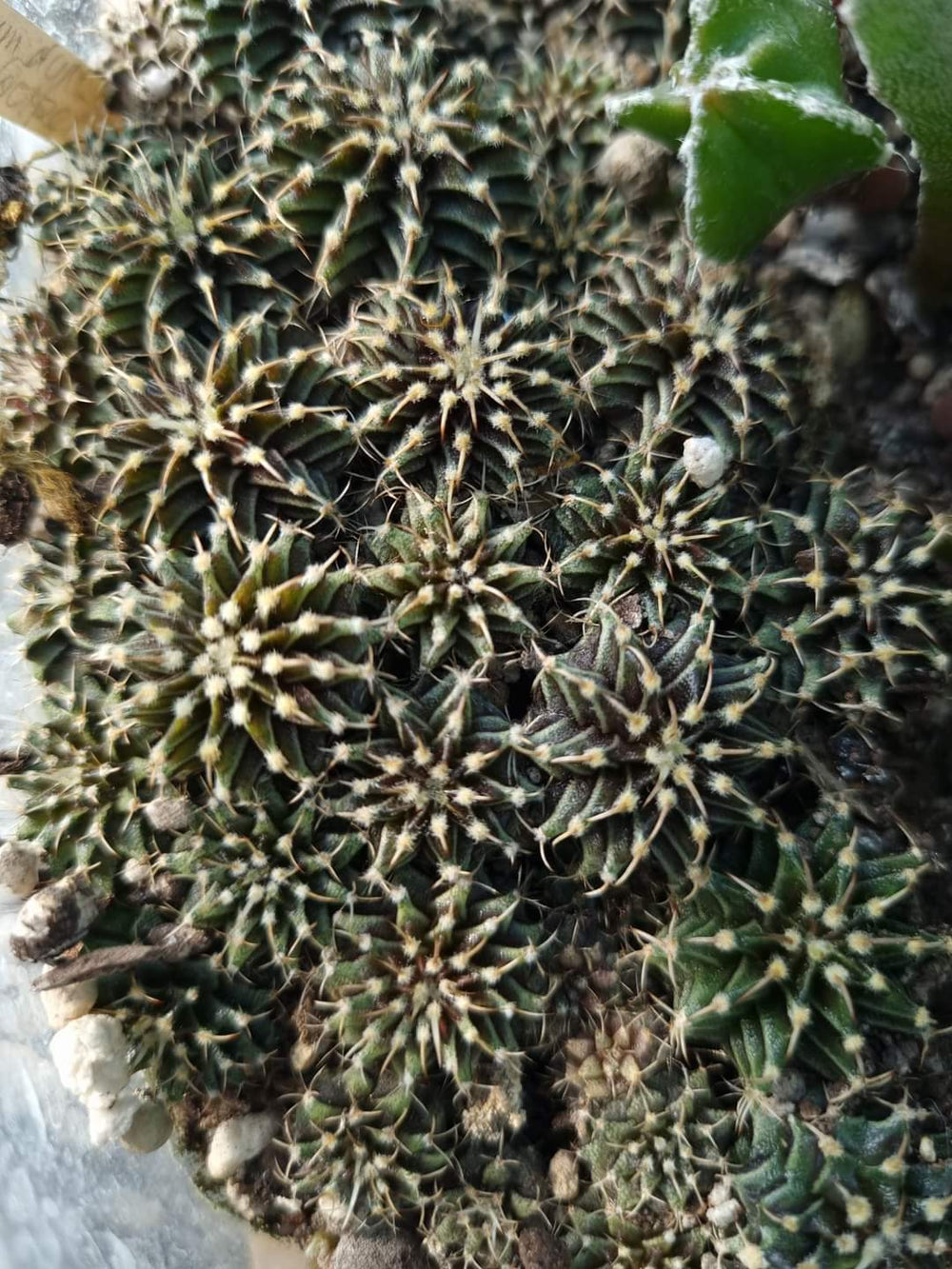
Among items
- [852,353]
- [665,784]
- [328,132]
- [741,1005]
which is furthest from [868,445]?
[328,132]

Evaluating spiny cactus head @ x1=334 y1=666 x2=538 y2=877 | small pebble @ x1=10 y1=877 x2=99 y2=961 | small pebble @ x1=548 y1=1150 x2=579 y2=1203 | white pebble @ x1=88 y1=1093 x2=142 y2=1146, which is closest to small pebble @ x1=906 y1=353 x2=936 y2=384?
spiny cactus head @ x1=334 y1=666 x2=538 y2=877

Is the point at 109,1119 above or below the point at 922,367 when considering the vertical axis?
below

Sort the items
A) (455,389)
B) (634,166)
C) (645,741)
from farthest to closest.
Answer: (634,166) → (455,389) → (645,741)

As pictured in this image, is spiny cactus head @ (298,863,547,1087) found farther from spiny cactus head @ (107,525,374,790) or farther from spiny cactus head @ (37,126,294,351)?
spiny cactus head @ (37,126,294,351)

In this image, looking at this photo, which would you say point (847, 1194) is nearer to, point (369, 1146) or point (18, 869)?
point (369, 1146)

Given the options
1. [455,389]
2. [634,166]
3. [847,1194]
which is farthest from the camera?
[634,166]

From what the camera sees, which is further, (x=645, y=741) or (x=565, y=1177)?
(x=565, y=1177)

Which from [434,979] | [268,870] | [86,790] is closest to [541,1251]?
[434,979]
